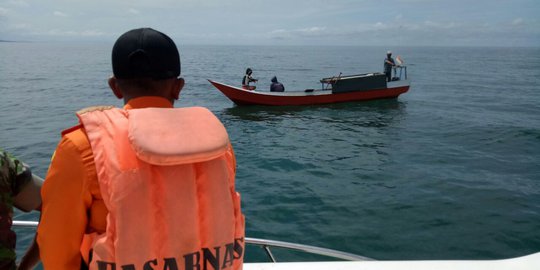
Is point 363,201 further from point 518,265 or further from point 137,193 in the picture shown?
point 137,193

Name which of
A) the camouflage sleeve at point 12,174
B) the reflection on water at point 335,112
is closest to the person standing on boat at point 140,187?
the camouflage sleeve at point 12,174

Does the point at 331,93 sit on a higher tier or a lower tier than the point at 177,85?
lower

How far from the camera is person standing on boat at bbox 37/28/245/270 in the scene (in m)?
1.35

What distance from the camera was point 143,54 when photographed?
1.53 m

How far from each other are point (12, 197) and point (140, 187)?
2.69 ft

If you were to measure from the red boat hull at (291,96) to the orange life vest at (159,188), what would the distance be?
18872mm

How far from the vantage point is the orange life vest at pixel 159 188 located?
1.36 m

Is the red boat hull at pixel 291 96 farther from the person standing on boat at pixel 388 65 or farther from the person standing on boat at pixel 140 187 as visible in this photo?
the person standing on boat at pixel 140 187

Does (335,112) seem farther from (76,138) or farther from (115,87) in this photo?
(76,138)

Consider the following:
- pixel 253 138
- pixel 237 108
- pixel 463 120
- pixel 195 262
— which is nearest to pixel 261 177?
pixel 253 138

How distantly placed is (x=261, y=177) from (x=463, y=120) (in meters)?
13.3

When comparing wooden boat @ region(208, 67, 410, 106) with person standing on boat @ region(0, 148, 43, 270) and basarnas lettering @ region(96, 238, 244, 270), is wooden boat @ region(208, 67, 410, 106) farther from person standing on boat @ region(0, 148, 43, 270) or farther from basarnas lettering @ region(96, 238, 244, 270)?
basarnas lettering @ region(96, 238, 244, 270)

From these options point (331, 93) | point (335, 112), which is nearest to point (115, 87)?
point (335, 112)

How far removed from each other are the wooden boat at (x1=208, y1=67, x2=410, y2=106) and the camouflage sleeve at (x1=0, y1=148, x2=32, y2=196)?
18551mm
